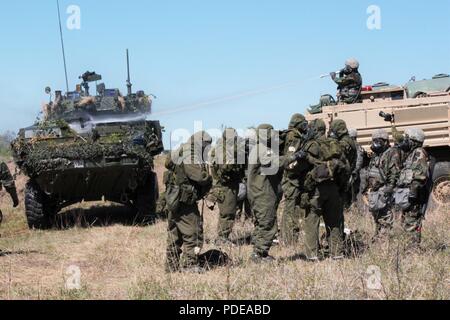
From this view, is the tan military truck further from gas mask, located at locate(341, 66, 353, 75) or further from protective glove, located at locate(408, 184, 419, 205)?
protective glove, located at locate(408, 184, 419, 205)

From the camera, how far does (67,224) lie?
11.2m

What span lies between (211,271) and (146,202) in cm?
475

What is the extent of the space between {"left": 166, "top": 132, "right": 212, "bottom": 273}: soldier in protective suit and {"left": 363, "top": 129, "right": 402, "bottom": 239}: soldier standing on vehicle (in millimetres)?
2146

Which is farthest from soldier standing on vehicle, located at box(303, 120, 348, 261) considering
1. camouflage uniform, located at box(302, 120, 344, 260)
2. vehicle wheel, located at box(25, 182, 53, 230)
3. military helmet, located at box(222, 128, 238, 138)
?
vehicle wheel, located at box(25, 182, 53, 230)

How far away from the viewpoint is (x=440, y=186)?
10.1m

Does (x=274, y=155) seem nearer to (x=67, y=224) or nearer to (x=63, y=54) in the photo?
(x=67, y=224)

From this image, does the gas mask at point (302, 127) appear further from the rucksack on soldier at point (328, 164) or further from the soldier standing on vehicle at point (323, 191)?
the rucksack on soldier at point (328, 164)

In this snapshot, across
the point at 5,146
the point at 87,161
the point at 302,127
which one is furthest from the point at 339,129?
the point at 5,146

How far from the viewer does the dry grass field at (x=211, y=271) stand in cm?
520

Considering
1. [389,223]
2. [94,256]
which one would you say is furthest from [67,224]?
[389,223]

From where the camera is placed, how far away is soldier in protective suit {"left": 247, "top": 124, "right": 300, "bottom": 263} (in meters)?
7.03

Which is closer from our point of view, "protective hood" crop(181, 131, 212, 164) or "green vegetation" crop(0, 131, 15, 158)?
"protective hood" crop(181, 131, 212, 164)

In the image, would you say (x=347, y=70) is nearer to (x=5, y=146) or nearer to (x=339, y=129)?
(x=339, y=129)
